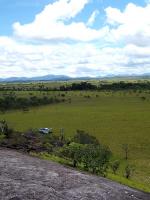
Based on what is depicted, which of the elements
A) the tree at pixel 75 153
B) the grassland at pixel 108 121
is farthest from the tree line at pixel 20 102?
the tree at pixel 75 153

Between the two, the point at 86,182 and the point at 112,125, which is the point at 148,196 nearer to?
the point at 86,182

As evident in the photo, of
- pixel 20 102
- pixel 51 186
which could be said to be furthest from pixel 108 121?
pixel 51 186

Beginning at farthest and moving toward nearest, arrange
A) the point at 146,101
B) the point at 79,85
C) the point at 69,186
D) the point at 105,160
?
the point at 79,85 < the point at 146,101 < the point at 105,160 < the point at 69,186

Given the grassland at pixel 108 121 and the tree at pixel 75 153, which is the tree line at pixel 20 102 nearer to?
the grassland at pixel 108 121

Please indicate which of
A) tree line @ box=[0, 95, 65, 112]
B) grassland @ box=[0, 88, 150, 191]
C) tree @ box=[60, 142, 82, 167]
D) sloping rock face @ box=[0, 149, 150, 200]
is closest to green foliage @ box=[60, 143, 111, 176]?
tree @ box=[60, 142, 82, 167]

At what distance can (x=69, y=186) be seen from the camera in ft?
60.4

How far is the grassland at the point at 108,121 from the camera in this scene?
180 ft

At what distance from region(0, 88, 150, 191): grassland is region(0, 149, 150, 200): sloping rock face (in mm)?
16697

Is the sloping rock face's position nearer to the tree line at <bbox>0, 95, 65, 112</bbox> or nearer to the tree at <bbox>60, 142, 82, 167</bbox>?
the tree at <bbox>60, 142, 82, 167</bbox>

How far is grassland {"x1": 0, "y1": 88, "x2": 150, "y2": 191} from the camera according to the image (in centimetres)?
5484

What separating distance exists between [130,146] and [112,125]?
78.1 ft

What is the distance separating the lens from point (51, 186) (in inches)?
714

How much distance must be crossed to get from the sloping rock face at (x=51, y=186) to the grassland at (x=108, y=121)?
16697 millimetres

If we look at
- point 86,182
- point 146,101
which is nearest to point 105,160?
point 86,182
